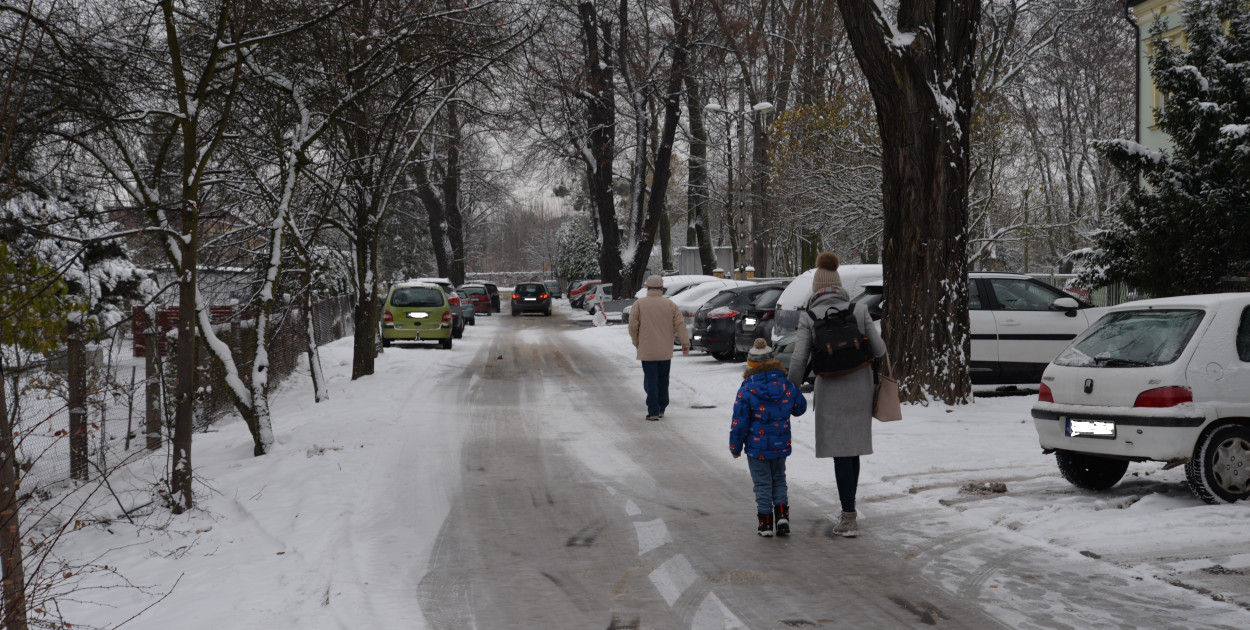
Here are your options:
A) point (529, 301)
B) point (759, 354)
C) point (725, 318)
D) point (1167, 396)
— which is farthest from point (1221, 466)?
point (529, 301)

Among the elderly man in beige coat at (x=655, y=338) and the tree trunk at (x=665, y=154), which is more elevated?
the tree trunk at (x=665, y=154)

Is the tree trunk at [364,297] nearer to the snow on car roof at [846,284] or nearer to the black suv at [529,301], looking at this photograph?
the snow on car roof at [846,284]

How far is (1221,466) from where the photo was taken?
24.5 ft

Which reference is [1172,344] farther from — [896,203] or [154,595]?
[154,595]

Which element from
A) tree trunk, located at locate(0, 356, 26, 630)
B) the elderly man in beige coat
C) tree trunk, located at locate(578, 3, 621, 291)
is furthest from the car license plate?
tree trunk, located at locate(578, 3, 621, 291)

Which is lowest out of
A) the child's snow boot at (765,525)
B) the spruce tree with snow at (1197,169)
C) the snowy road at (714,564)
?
the snowy road at (714,564)

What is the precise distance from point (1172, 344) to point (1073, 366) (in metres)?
0.74

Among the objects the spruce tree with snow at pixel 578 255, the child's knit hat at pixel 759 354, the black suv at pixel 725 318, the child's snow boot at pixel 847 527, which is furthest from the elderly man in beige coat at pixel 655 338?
the spruce tree with snow at pixel 578 255

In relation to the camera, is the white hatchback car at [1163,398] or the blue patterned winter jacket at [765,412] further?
the white hatchback car at [1163,398]

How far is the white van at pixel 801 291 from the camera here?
51.2 ft

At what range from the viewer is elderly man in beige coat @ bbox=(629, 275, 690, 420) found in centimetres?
1332

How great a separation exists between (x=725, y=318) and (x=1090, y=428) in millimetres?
12420

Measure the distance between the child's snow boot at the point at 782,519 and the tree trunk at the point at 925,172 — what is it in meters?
5.91

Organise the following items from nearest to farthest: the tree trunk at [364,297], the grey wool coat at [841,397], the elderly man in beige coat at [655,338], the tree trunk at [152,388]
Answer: the grey wool coat at [841,397] < the tree trunk at [152,388] < the elderly man in beige coat at [655,338] < the tree trunk at [364,297]
